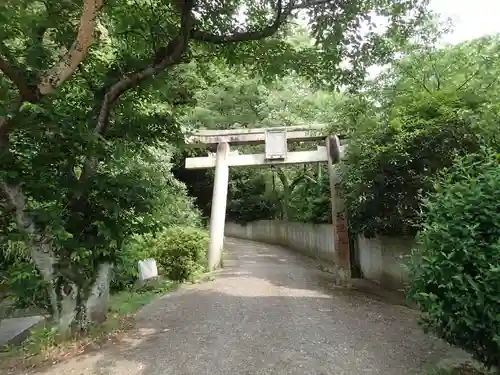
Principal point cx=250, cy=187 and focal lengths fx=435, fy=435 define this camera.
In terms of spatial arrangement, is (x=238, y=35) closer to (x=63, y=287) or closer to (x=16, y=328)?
(x=63, y=287)

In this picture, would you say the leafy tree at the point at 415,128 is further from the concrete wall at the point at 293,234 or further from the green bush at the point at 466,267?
the concrete wall at the point at 293,234

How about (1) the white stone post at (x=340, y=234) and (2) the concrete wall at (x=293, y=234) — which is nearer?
(1) the white stone post at (x=340, y=234)

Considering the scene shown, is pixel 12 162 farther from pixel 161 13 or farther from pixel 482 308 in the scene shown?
pixel 482 308

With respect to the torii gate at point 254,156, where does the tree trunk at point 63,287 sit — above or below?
below

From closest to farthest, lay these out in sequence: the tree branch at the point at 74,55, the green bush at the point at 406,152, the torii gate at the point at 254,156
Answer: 1. the tree branch at the point at 74,55
2. the green bush at the point at 406,152
3. the torii gate at the point at 254,156

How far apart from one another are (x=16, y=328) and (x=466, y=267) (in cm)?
754

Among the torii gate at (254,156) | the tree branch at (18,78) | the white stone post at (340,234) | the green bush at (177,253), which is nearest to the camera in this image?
the tree branch at (18,78)

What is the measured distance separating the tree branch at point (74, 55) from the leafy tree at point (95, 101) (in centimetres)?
1

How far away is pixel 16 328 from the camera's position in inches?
307

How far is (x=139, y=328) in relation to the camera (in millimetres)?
6316

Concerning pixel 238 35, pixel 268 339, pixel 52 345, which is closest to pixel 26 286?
pixel 52 345

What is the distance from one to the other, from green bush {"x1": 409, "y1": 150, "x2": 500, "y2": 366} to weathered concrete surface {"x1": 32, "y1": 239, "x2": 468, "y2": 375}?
3.42ft

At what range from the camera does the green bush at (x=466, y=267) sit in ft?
10.9

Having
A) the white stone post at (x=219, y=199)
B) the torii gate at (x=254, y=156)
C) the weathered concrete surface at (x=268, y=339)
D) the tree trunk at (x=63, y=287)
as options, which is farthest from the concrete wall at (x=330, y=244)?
the white stone post at (x=219, y=199)
